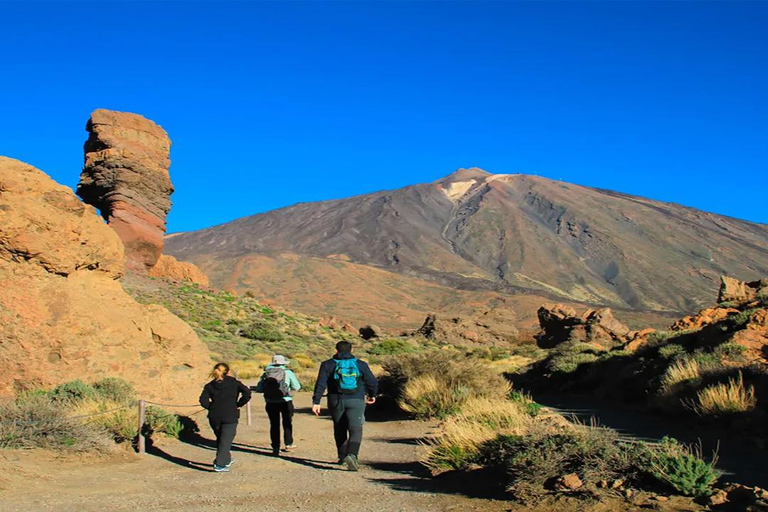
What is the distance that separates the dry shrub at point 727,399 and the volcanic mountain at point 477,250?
58710 millimetres

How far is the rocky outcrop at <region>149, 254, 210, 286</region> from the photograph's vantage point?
36.8 meters

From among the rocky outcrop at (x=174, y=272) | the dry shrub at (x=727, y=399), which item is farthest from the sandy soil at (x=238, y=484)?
the rocky outcrop at (x=174, y=272)

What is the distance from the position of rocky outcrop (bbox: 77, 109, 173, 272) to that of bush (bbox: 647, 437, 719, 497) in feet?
96.9

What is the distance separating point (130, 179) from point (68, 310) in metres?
24.1

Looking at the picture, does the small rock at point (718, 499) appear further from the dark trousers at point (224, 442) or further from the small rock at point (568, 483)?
the dark trousers at point (224, 442)

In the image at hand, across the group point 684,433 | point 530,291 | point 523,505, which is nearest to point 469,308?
point 530,291

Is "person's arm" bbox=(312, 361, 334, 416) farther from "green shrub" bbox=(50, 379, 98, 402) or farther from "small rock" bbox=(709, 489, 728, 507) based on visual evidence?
"small rock" bbox=(709, 489, 728, 507)

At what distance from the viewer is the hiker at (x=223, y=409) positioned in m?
7.88

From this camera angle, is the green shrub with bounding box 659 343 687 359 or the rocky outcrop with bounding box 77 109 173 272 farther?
the rocky outcrop with bounding box 77 109 173 272

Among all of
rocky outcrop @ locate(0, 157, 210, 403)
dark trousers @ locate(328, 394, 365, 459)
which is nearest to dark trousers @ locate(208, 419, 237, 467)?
dark trousers @ locate(328, 394, 365, 459)

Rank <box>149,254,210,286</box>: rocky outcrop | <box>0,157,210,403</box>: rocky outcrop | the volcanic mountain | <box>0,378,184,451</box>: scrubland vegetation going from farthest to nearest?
the volcanic mountain
<box>149,254,210,286</box>: rocky outcrop
<box>0,157,210,403</box>: rocky outcrop
<box>0,378,184,451</box>: scrubland vegetation

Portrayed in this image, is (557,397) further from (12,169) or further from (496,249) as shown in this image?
(496,249)

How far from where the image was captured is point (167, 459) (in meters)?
8.66

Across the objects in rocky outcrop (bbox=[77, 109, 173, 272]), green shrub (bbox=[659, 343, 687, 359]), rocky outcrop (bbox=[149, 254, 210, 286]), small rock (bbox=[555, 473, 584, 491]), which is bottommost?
small rock (bbox=[555, 473, 584, 491])
